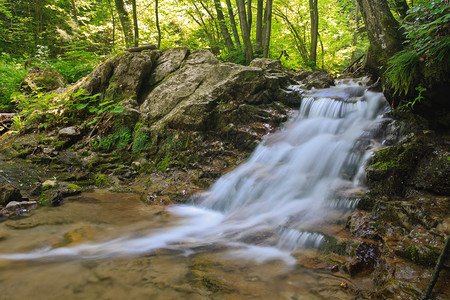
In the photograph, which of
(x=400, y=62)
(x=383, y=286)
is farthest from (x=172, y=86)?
(x=383, y=286)

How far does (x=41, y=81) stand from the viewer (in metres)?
8.66

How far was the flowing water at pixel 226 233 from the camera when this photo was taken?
2.33 meters

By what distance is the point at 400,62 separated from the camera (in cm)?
404

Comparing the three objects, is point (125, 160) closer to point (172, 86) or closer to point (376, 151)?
point (172, 86)

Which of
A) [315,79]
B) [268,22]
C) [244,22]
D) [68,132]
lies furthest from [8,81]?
[315,79]

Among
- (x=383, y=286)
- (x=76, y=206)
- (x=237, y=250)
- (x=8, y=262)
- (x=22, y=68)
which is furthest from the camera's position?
(x=22, y=68)

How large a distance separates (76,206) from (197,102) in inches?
130

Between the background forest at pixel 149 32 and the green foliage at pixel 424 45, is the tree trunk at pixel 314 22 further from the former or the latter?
the green foliage at pixel 424 45

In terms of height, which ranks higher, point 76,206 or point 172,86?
point 172,86

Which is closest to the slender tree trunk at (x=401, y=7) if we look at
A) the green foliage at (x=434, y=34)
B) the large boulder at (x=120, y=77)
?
the green foliage at (x=434, y=34)

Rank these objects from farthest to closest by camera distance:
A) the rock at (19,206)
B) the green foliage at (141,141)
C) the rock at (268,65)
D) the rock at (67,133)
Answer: the rock at (268,65)
the rock at (67,133)
the green foliage at (141,141)
the rock at (19,206)

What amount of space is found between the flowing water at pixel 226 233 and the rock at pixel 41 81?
5.57 m

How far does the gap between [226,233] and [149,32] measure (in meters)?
10.3

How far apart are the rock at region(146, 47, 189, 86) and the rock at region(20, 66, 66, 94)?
3579 millimetres
